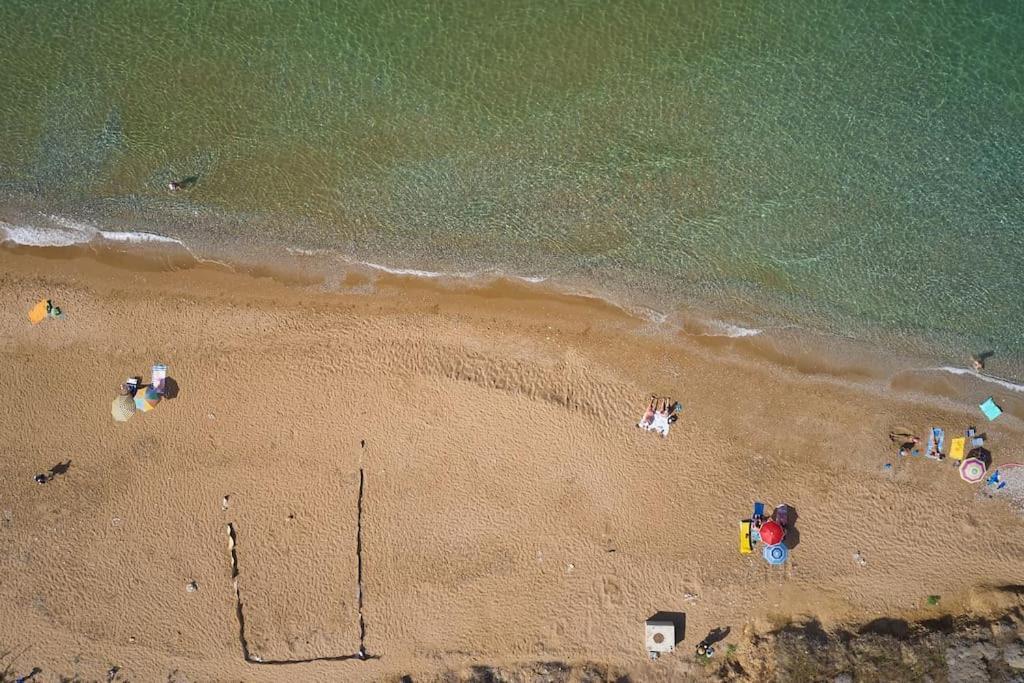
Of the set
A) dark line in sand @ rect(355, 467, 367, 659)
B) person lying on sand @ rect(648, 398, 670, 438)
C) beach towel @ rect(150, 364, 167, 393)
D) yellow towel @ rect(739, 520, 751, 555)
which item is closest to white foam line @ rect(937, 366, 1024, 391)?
yellow towel @ rect(739, 520, 751, 555)

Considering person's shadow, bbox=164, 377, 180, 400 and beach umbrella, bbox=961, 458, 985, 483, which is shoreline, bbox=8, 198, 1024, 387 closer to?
beach umbrella, bbox=961, 458, 985, 483

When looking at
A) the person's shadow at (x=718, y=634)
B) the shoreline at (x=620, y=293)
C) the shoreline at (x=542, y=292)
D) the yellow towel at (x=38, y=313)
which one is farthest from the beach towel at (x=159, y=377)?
the person's shadow at (x=718, y=634)

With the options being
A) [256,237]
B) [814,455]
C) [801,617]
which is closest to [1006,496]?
[814,455]

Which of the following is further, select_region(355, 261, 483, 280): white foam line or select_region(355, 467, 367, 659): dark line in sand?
select_region(355, 261, 483, 280): white foam line

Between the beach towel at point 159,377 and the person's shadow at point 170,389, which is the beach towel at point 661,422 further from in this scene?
the beach towel at point 159,377

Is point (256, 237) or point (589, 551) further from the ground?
point (256, 237)

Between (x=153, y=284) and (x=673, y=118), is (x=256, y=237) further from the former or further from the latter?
(x=673, y=118)

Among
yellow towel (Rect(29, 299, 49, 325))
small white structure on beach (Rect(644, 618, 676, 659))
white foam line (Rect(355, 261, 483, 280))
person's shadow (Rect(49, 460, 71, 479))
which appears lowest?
small white structure on beach (Rect(644, 618, 676, 659))
